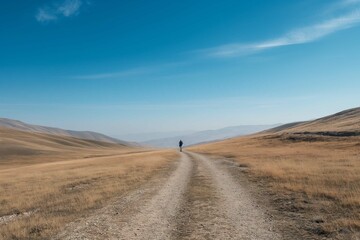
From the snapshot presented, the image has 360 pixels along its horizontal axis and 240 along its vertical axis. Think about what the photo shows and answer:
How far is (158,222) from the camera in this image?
1323cm

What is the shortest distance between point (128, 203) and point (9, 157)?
105333 millimetres

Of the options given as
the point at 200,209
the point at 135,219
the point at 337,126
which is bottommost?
the point at 200,209

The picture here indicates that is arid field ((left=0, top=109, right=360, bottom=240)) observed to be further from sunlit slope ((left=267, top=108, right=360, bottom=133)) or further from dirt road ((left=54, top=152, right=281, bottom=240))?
sunlit slope ((left=267, top=108, right=360, bottom=133))

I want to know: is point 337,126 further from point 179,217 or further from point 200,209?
point 179,217

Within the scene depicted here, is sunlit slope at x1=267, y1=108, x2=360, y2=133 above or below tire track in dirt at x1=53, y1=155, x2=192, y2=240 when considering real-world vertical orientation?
above

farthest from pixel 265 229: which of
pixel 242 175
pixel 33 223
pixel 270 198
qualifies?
pixel 242 175

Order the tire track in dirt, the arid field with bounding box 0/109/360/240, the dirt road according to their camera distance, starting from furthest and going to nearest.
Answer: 1. the tire track in dirt
2. the arid field with bounding box 0/109/360/240
3. the dirt road

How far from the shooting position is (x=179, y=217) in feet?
46.0

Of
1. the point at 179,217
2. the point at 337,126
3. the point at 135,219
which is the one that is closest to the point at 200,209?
the point at 179,217

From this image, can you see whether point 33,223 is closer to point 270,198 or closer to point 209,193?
point 209,193

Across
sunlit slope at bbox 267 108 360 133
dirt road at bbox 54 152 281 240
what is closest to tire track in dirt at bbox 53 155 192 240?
dirt road at bbox 54 152 281 240

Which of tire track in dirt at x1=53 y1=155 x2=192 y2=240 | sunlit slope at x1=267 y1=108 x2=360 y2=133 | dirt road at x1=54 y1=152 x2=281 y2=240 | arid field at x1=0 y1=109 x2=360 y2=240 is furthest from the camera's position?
sunlit slope at x1=267 y1=108 x2=360 y2=133

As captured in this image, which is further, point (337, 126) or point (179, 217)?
point (337, 126)

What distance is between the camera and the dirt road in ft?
38.6
